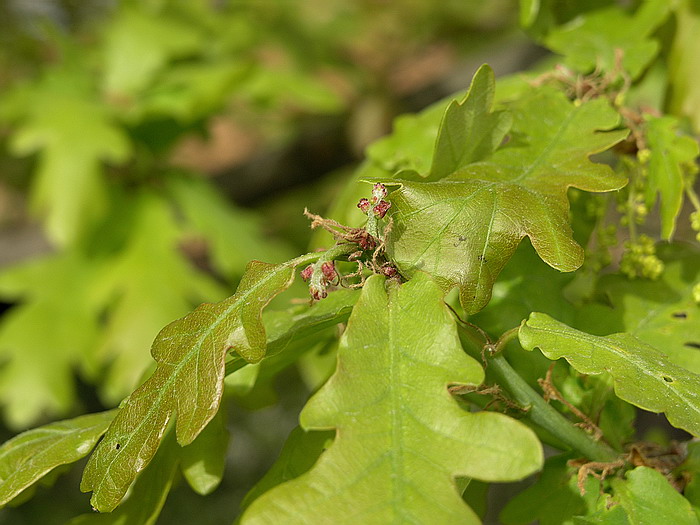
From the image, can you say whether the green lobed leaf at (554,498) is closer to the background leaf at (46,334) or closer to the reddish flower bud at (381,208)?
the reddish flower bud at (381,208)

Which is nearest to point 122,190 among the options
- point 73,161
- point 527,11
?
point 73,161

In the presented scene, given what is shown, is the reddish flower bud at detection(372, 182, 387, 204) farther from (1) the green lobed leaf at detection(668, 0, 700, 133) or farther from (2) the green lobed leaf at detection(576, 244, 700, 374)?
(1) the green lobed leaf at detection(668, 0, 700, 133)

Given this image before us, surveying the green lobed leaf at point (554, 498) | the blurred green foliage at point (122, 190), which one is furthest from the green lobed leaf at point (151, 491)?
the blurred green foliage at point (122, 190)

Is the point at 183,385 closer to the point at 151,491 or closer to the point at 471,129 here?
the point at 151,491

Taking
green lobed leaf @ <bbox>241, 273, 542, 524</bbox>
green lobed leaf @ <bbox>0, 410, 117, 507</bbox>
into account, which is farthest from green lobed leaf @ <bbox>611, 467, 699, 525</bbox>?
green lobed leaf @ <bbox>0, 410, 117, 507</bbox>

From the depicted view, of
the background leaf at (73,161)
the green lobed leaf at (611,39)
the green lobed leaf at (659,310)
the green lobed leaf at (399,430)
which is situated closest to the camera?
the green lobed leaf at (399,430)

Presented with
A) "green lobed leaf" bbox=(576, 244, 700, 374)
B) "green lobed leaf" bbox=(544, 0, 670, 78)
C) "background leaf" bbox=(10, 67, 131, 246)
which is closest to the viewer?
"green lobed leaf" bbox=(576, 244, 700, 374)

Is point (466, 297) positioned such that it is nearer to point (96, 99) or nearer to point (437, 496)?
point (437, 496)

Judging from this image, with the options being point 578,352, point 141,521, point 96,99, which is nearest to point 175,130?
point 96,99
